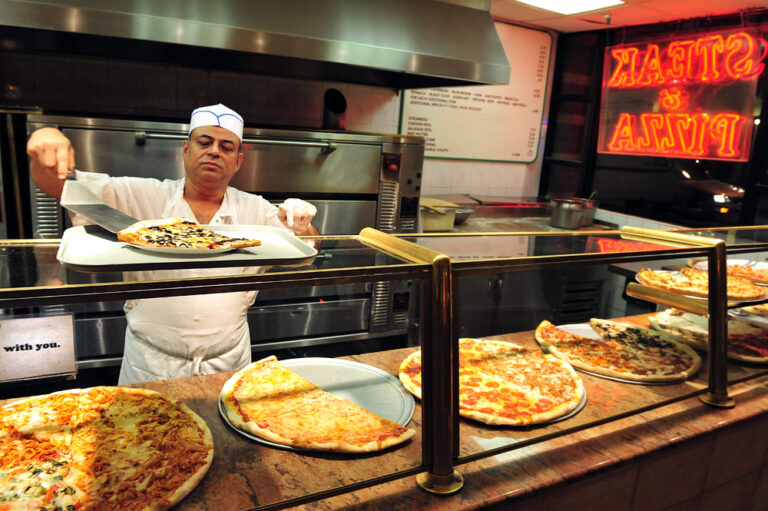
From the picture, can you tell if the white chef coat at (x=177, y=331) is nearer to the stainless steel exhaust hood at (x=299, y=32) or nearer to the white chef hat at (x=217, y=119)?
the white chef hat at (x=217, y=119)

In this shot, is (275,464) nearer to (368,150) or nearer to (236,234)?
(236,234)

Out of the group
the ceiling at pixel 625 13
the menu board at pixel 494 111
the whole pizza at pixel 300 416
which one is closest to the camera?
the whole pizza at pixel 300 416

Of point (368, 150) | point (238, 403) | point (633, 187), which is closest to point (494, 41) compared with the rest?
point (368, 150)

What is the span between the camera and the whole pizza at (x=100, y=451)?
1040mm

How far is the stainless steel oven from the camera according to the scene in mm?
2922

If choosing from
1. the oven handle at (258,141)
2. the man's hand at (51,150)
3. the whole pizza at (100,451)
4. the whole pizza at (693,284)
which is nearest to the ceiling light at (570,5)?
the oven handle at (258,141)

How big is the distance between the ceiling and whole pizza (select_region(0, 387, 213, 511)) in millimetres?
4228

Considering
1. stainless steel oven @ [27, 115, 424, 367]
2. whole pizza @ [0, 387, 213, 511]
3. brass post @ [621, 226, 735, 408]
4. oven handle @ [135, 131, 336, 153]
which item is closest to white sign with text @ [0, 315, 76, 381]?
whole pizza @ [0, 387, 213, 511]

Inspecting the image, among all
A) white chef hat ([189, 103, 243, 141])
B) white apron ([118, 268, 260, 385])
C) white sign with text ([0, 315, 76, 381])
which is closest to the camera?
white sign with text ([0, 315, 76, 381])

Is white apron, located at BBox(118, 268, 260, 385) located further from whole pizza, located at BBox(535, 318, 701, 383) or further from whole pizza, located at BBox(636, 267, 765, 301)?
whole pizza, located at BBox(636, 267, 765, 301)

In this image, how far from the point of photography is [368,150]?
3604mm

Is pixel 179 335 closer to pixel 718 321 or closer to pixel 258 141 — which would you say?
pixel 258 141

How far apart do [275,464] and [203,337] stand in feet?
2.91

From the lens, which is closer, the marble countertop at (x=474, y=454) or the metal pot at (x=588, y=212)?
the marble countertop at (x=474, y=454)
